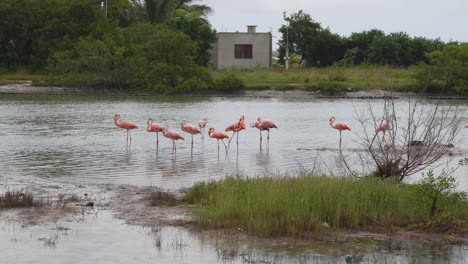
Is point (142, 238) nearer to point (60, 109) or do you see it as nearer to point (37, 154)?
point (37, 154)

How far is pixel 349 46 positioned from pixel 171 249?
6135 cm

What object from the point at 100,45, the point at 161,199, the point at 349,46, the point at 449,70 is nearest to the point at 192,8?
the point at 349,46

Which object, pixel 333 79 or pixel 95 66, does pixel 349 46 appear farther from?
pixel 95 66

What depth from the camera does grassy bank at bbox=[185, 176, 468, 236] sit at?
10.6m

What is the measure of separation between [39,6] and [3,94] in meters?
8.91

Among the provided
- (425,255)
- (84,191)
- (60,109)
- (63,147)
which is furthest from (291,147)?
(60,109)

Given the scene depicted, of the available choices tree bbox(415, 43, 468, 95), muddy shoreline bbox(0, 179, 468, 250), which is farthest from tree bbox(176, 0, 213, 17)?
muddy shoreline bbox(0, 179, 468, 250)

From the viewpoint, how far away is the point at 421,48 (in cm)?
6675

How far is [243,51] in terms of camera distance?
237 ft

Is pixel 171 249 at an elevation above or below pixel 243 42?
below

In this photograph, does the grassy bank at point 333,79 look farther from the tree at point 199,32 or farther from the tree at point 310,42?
the tree at point 310,42

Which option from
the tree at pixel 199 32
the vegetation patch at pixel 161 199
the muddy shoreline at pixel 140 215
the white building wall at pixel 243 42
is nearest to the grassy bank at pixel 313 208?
the muddy shoreline at pixel 140 215

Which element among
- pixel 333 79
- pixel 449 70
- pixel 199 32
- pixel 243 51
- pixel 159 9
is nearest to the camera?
pixel 449 70

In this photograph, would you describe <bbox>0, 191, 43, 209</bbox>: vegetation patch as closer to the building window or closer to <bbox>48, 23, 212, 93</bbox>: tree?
<bbox>48, 23, 212, 93</bbox>: tree
